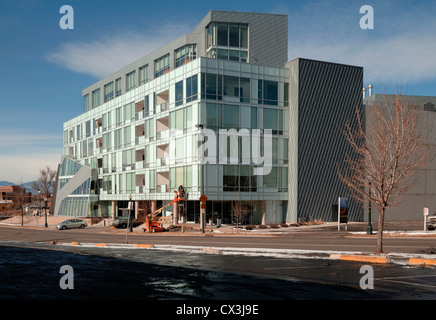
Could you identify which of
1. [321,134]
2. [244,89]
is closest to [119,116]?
[244,89]

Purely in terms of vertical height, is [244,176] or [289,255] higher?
[244,176]

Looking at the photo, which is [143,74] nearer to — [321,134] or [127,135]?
[127,135]

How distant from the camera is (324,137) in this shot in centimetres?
5138

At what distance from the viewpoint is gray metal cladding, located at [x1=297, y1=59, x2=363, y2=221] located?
50500 mm

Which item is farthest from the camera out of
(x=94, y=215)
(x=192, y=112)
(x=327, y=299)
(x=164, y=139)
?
(x=94, y=215)

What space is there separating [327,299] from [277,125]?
136 ft

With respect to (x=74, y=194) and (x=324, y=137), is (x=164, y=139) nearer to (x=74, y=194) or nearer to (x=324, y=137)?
(x=324, y=137)

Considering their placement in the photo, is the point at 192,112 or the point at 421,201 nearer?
the point at 192,112

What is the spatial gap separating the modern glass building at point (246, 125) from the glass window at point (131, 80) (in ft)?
38.5

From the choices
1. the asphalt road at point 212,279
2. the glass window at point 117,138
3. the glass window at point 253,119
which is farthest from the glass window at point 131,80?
the asphalt road at point 212,279

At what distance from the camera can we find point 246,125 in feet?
164

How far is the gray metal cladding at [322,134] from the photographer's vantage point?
5050 cm

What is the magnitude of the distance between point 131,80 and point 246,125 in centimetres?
2796

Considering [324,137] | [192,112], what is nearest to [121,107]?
[192,112]
